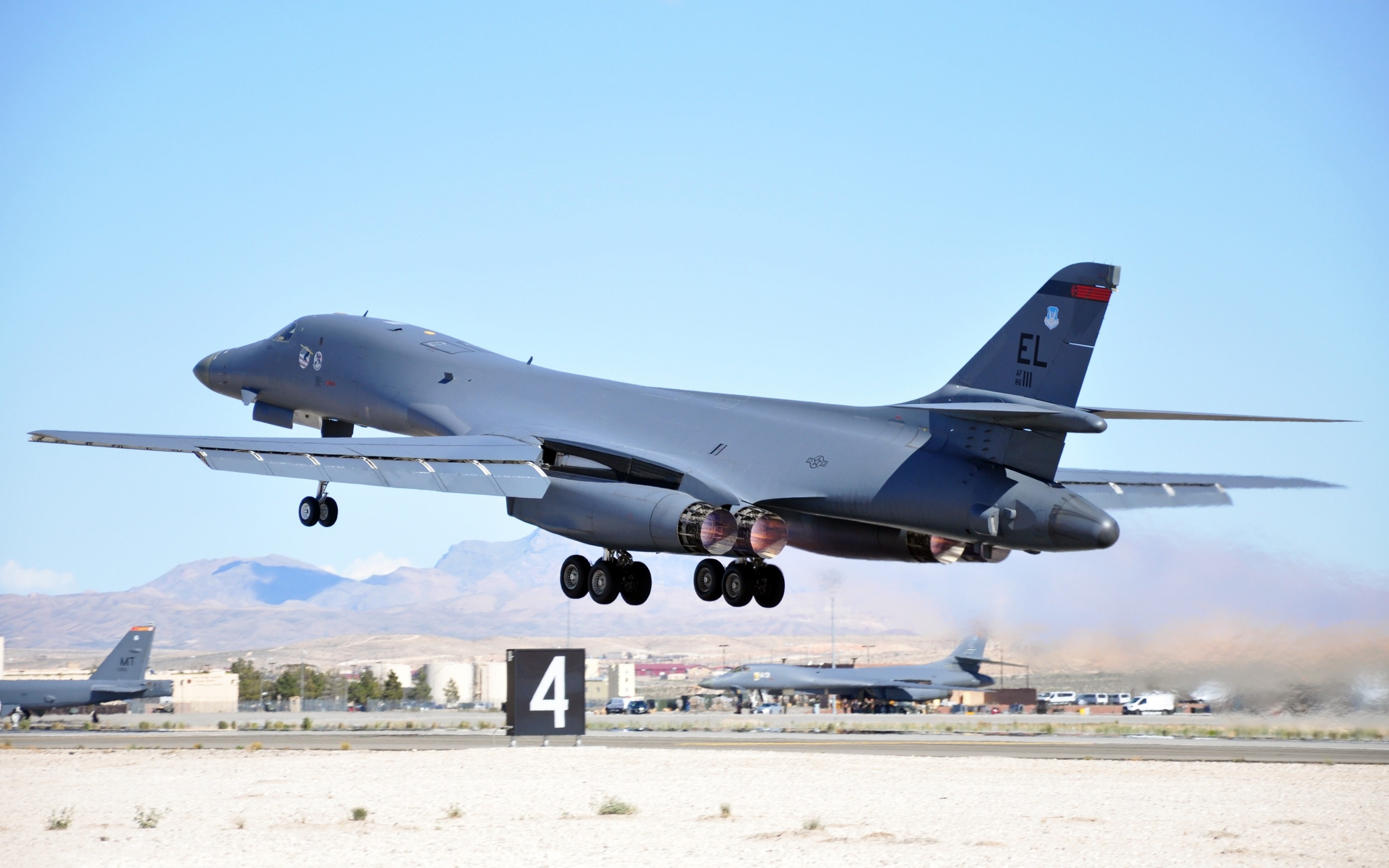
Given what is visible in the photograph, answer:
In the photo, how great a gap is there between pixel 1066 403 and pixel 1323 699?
19.3 metres

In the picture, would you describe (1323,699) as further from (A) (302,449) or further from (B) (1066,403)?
(A) (302,449)

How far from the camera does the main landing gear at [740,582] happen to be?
2141 cm

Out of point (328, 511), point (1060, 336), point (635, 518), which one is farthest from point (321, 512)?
point (1060, 336)

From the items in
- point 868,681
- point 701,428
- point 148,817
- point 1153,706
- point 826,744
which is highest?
point 701,428

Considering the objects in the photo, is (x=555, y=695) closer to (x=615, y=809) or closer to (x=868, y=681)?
(x=615, y=809)

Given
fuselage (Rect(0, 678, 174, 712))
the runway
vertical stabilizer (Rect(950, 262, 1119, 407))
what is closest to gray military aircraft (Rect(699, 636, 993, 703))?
the runway

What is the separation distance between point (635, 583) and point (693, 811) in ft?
13.6

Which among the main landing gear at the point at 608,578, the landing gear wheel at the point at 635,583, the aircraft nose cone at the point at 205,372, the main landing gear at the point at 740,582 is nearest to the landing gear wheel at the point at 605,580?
the main landing gear at the point at 608,578

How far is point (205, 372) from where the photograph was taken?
96.7ft

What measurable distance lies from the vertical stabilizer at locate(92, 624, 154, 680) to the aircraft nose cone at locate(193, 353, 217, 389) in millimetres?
43025

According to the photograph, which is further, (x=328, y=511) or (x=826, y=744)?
(x=826, y=744)

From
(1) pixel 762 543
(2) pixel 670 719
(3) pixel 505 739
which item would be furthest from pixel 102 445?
(2) pixel 670 719

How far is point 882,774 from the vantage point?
3061 centimetres

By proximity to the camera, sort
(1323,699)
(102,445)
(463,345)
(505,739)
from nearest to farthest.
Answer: (102,445), (463,345), (1323,699), (505,739)
